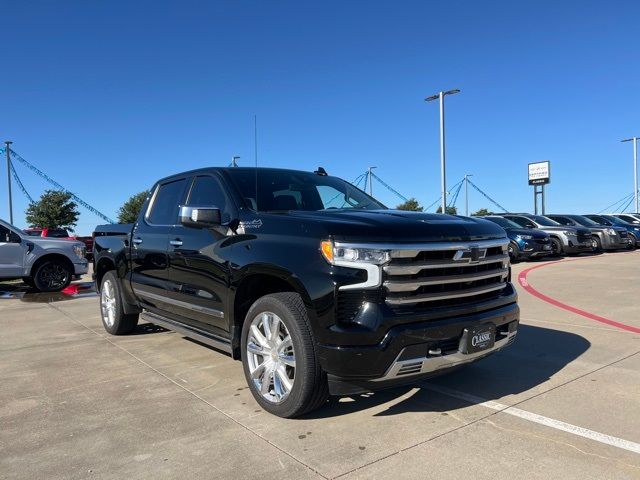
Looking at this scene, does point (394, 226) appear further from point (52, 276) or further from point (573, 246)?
point (573, 246)

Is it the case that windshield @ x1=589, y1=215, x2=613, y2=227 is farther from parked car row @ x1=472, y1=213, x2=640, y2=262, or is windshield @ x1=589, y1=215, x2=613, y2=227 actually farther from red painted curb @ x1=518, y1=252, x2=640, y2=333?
red painted curb @ x1=518, y1=252, x2=640, y2=333

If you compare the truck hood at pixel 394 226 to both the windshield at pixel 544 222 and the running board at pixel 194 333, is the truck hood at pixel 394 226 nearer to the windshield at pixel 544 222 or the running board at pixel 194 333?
the running board at pixel 194 333

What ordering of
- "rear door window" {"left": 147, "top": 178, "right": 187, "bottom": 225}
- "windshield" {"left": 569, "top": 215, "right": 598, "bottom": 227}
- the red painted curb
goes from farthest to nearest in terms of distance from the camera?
1. "windshield" {"left": 569, "top": 215, "right": 598, "bottom": 227}
2. the red painted curb
3. "rear door window" {"left": 147, "top": 178, "right": 187, "bottom": 225}

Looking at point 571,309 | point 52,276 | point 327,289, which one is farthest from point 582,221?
point 327,289

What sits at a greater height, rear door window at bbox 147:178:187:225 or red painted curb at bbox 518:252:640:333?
rear door window at bbox 147:178:187:225

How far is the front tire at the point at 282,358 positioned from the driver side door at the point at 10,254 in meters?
10.0

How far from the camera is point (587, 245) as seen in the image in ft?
60.8

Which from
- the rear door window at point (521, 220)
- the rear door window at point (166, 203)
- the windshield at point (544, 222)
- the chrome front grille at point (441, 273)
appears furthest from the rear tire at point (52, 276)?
the windshield at point (544, 222)

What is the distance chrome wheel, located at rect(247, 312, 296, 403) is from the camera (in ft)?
12.0

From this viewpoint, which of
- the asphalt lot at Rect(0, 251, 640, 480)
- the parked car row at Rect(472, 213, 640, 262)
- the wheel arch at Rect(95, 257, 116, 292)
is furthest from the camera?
the parked car row at Rect(472, 213, 640, 262)

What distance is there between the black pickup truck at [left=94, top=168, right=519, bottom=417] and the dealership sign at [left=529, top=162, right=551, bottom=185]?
4263 cm

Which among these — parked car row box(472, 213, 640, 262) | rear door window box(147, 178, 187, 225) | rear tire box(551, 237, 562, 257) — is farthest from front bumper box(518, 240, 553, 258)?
rear door window box(147, 178, 187, 225)

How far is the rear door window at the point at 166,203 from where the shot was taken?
17.9 ft

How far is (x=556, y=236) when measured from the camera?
18.5 metres
